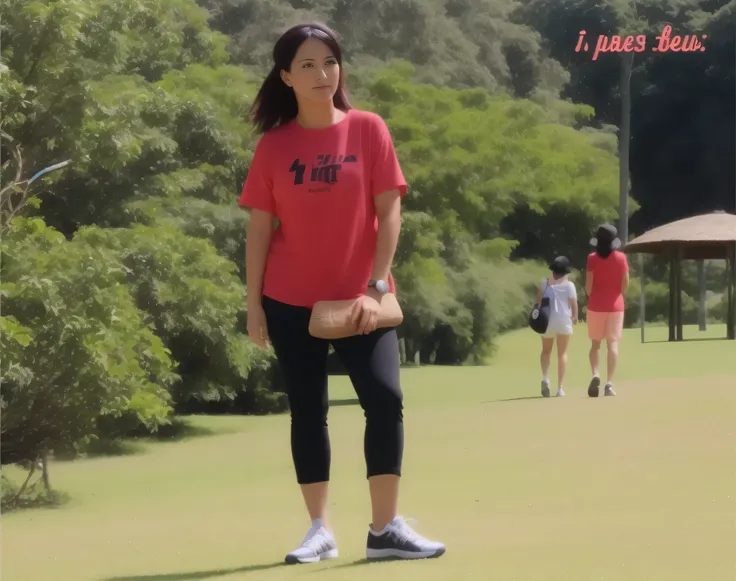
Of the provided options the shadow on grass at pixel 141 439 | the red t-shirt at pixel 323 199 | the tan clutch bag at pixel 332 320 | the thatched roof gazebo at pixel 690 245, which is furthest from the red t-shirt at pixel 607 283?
the thatched roof gazebo at pixel 690 245

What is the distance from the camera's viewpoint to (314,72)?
5.51m

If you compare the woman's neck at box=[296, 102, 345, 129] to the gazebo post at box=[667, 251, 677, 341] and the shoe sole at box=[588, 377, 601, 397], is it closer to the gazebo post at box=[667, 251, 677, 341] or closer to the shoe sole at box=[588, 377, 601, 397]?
the shoe sole at box=[588, 377, 601, 397]

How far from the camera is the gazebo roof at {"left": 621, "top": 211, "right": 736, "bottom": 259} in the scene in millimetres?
31719

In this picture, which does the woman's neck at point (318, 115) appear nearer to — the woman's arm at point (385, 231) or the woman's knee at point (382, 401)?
the woman's arm at point (385, 231)

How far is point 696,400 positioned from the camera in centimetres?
1341

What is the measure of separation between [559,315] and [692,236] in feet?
54.1

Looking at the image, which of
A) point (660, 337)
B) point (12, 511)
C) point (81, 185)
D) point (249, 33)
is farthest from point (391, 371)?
point (249, 33)

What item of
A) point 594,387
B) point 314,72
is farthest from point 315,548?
point 594,387

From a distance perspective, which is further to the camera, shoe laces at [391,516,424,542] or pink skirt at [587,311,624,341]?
pink skirt at [587,311,624,341]

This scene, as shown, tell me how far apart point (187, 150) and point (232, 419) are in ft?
13.3

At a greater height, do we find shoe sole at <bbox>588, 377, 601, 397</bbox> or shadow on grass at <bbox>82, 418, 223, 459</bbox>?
shoe sole at <bbox>588, 377, 601, 397</bbox>

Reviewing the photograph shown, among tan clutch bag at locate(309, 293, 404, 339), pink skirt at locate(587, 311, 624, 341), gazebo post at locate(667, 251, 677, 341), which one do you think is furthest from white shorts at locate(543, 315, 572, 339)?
gazebo post at locate(667, 251, 677, 341)

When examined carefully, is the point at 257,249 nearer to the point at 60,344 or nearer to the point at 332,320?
the point at 332,320

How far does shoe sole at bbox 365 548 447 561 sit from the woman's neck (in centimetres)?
158
